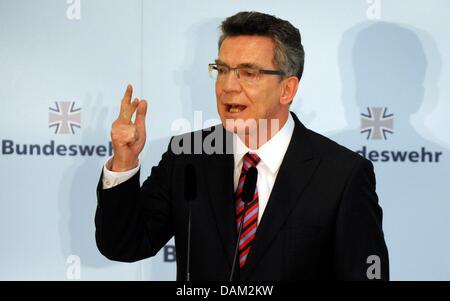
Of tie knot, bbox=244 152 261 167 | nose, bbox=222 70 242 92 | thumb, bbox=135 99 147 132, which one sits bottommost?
tie knot, bbox=244 152 261 167

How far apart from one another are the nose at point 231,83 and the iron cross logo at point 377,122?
1300mm

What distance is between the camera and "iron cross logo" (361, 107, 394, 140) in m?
3.41

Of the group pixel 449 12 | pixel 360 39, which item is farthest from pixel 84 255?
pixel 449 12

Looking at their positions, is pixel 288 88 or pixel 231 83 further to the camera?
pixel 288 88

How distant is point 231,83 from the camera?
7.61 feet

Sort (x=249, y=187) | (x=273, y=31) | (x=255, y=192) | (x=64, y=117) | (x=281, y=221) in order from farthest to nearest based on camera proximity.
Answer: (x=64, y=117) < (x=273, y=31) < (x=255, y=192) < (x=281, y=221) < (x=249, y=187)

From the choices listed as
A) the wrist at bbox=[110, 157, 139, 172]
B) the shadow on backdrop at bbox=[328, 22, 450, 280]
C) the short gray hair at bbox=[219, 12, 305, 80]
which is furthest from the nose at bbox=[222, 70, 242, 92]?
the shadow on backdrop at bbox=[328, 22, 450, 280]

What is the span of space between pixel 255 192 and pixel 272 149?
0.62 feet

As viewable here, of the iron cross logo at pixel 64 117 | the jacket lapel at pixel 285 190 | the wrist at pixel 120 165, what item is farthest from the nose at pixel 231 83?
the iron cross logo at pixel 64 117

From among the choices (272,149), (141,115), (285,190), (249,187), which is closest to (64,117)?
(141,115)

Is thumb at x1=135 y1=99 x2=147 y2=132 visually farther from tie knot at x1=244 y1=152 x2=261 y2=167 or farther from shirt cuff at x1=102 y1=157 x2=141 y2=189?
tie knot at x1=244 y1=152 x2=261 y2=167

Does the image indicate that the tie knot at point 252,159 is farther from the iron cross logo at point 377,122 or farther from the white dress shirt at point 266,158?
the iron cross logo at point 377,122

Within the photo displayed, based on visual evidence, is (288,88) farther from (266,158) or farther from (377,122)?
(377,122)

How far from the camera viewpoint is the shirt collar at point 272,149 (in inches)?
93.6
